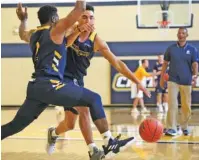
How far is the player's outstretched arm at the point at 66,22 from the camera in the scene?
4148mm

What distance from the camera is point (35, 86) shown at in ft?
14.6

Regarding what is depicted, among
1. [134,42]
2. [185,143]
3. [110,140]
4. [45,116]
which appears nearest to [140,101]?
[134,42]

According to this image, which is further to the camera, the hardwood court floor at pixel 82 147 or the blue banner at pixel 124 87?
the blue banner at pixel 124 87

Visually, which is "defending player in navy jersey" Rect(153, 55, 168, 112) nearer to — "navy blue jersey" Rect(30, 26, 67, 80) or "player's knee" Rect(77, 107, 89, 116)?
Answer: "player's knee" Rect(77, 107, 89, 116)

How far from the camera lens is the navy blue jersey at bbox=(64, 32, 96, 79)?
Answer: 5.19 meters

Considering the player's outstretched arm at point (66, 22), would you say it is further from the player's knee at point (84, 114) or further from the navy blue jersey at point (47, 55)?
the player's knee at point (84, 114)

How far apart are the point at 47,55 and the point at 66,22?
440 millimetres

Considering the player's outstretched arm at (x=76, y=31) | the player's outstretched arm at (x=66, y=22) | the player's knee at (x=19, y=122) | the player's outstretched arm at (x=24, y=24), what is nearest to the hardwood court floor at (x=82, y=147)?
the player's knee at (x=19, y=122)

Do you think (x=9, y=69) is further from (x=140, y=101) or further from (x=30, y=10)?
(x=140, y=101)

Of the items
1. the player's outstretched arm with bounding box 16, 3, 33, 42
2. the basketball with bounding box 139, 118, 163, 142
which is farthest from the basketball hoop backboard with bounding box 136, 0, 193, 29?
the player's outstretched arm with bounding box 16, 3, 33, 42

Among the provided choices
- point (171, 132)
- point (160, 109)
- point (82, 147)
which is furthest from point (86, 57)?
point (160, 109)

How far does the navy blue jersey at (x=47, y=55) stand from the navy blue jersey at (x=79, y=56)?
69cm

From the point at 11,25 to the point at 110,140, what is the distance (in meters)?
10.8

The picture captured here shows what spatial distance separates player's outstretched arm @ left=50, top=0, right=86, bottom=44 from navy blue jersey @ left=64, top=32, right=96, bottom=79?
809mm
